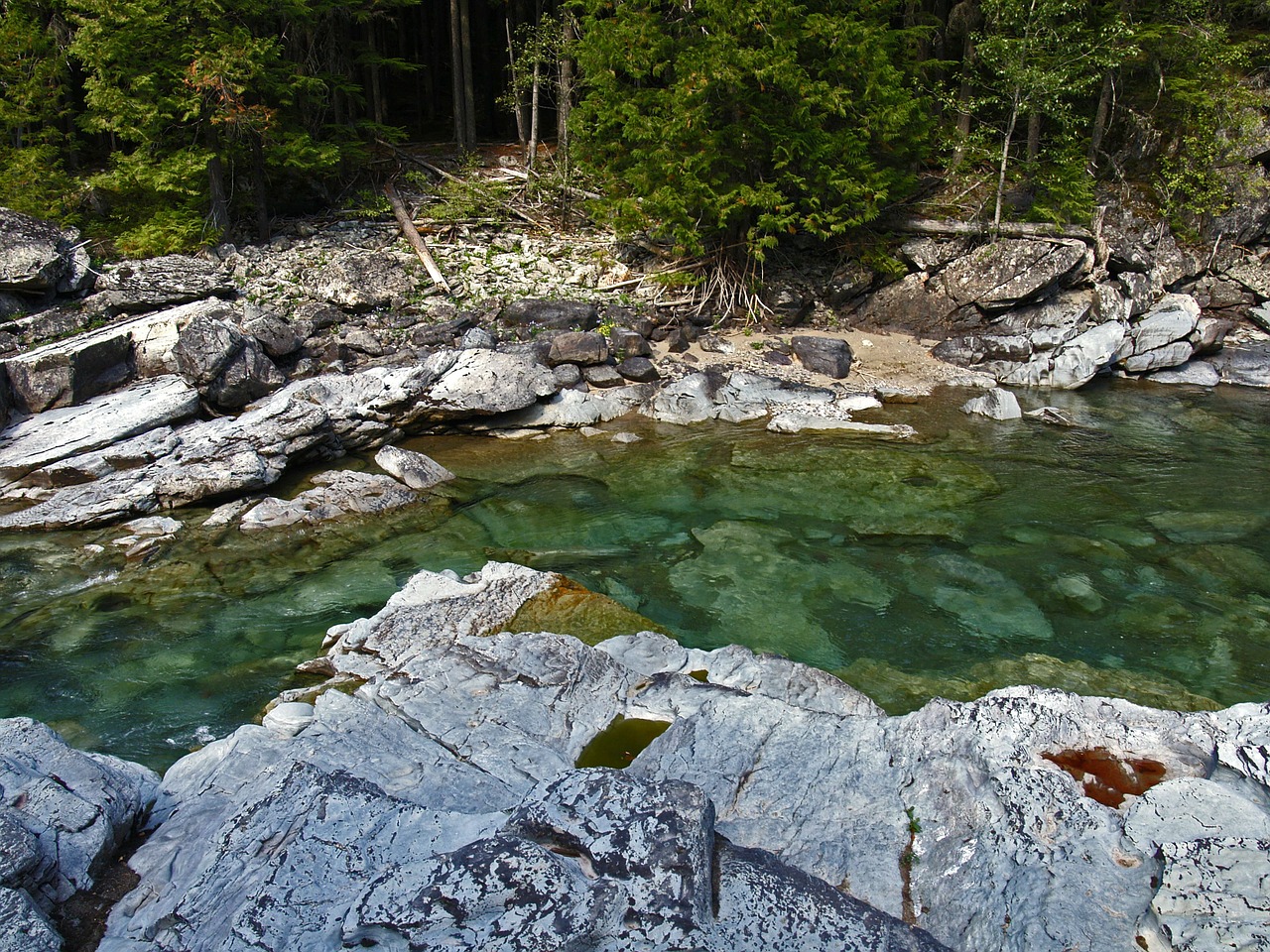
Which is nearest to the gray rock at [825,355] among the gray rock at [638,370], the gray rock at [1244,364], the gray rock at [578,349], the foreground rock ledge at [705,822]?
the gray rock at [638,370]

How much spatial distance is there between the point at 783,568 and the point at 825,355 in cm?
758

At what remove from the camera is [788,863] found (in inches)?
171

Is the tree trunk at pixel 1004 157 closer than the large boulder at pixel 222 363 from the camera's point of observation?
No

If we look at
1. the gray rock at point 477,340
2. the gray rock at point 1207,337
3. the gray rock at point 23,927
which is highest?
the gray rock at point 23,927

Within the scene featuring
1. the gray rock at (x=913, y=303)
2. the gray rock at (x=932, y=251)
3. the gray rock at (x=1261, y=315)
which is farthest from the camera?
the gray rock at (x=932, y=251)

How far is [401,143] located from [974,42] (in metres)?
15.5

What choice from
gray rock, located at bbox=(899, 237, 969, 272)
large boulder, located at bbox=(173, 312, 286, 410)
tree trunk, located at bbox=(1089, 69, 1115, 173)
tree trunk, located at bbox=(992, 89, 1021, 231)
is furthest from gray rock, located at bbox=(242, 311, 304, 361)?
tree trunk, located at bbox=(1089, 69, 1115, 173)

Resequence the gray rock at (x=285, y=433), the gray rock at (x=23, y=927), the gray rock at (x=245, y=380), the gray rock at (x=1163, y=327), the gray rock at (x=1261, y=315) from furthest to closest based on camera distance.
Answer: the gray rock at (x=1261, y=315) → the gray rock at (x=1163, y=327) → the gray rock at (x=245, y=380) → the gray rock at (x=285, y=433) → the gray rock at (x=23, y=927)

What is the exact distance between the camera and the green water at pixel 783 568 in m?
7.31

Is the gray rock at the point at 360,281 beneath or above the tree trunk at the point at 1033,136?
beneath

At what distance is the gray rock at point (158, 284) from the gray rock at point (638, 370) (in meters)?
7.68

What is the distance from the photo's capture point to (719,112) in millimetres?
16609

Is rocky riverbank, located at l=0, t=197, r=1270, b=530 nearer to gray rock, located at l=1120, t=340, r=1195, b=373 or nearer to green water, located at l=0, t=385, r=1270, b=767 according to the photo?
gray rock, located at l=1120, t=340, r=1195, b=373

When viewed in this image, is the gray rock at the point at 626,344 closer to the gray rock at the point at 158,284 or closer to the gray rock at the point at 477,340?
the gray rock at the point at 477,340
